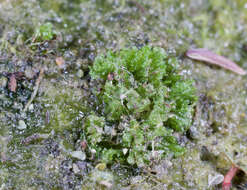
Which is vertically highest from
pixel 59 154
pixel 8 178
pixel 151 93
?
pixel 151 93

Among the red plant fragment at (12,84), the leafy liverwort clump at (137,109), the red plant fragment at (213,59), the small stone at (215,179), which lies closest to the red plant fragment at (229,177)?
the small stone at (215,179)

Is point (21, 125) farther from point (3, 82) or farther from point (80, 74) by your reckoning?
point (80, 74)

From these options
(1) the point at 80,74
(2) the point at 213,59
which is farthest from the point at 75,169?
(2) the point at 213,59

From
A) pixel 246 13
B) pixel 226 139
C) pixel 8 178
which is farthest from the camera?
pixel 246 13

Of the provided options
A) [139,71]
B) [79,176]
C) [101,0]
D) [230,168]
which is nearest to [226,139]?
[230,168]

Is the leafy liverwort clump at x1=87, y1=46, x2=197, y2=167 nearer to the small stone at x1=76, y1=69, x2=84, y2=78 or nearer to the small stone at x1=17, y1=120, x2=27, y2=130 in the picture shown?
the small stone at x1=76, y1=69, x2=84, y2=78

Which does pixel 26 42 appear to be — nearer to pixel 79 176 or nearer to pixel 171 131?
pixel 79 176

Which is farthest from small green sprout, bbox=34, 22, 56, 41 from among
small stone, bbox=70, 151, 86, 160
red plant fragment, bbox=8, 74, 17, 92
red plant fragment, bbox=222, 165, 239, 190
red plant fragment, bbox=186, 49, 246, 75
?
red plant fragment, bbox=222, 165, 239, 190

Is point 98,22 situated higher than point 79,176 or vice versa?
point 98,22
